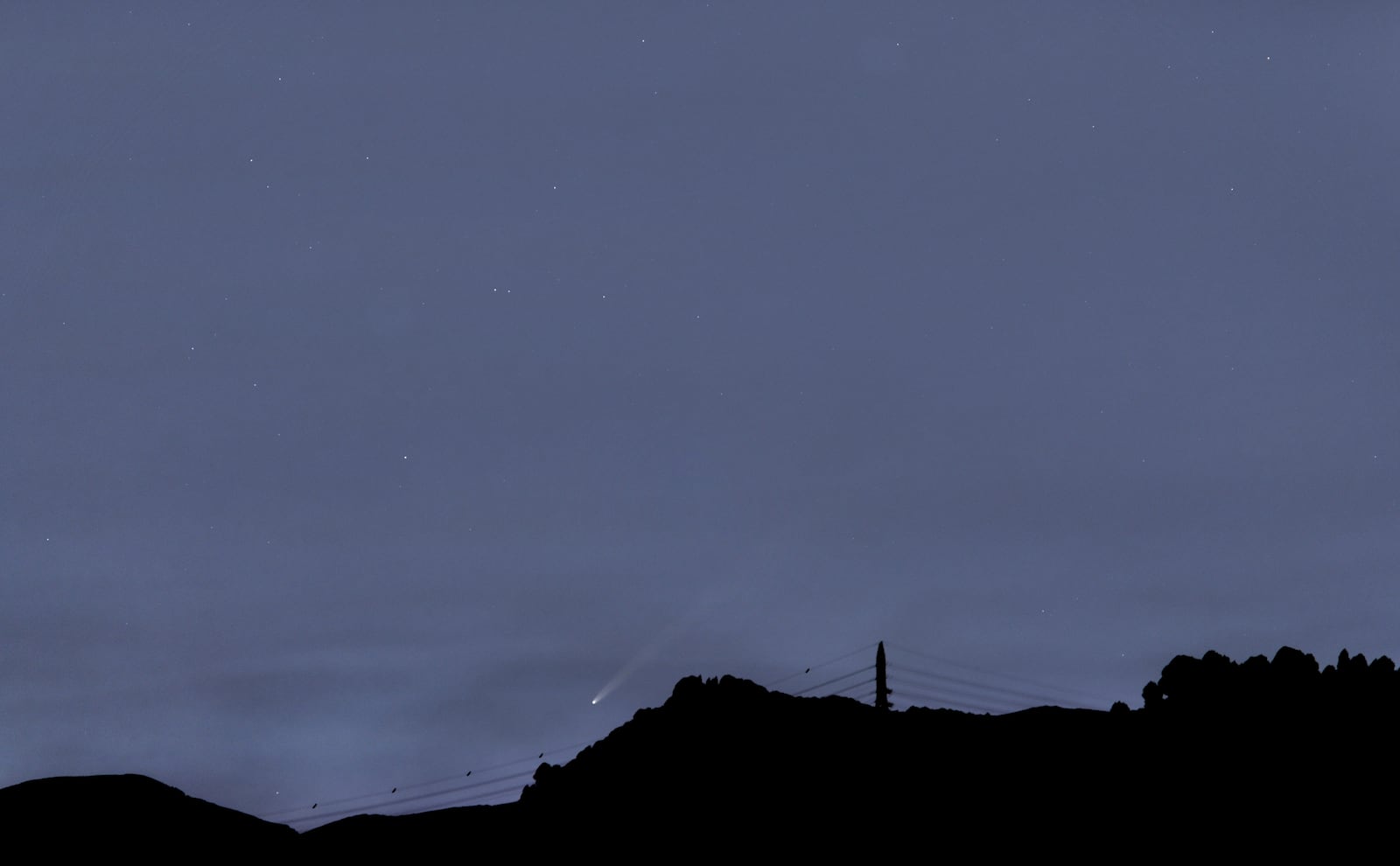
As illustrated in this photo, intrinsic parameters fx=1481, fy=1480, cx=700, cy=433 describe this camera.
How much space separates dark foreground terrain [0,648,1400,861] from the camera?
9344 centimetres

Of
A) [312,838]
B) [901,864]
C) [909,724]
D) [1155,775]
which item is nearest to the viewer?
[901,864]

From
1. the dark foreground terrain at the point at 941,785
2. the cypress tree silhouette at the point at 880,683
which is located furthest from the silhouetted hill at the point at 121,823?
the cypress tree silhouette at the point at 880,683

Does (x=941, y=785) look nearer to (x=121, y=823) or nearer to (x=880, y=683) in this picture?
(x=880, y=683)

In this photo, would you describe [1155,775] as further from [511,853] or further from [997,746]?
[511,853]

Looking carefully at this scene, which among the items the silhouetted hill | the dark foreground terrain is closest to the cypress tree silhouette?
the dark foreground terrain

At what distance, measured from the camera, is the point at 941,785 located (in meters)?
98.3

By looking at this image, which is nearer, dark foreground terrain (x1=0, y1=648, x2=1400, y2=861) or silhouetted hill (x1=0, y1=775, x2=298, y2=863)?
dark foreground terrain (x1=0, y1=648, x2=1400, y2=861)

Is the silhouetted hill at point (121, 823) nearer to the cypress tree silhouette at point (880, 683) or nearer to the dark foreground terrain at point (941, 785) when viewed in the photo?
the dark foreground terrain at point (941, 785)

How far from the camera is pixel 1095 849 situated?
300 ft

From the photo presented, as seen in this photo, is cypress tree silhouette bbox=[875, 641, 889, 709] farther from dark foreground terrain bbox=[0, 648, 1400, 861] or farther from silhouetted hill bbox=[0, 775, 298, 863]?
silhouetted hill bbox=[0, 775, 298, 863]

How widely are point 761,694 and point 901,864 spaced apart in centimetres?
1964

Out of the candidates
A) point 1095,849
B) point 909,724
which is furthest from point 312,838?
point 1095,849

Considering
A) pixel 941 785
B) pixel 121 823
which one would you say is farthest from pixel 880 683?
pixel 121 823

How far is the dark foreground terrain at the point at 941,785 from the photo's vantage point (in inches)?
3679
